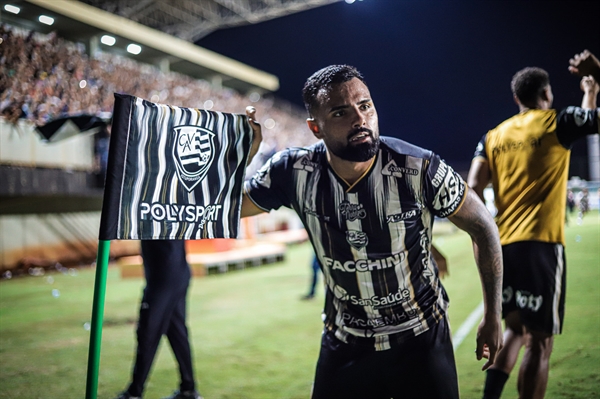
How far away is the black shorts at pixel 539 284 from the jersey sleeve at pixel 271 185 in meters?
1.44

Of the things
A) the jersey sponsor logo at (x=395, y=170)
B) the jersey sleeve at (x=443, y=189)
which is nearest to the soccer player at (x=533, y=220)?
the jersey sleeve at (x=443, y=189)

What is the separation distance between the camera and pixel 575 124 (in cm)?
284

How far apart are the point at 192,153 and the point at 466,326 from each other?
12.8 feet

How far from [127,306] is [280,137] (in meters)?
9.77

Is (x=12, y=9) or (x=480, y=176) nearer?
(x=480, y=176)

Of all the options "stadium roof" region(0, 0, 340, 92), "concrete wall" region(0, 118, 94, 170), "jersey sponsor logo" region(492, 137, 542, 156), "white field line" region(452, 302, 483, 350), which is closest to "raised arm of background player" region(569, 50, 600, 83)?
"jersey sponsor logo" region(492, 137, 542, 156)

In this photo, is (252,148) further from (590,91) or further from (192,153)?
(590,91)

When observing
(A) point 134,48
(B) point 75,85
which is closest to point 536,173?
(B) point 75,85

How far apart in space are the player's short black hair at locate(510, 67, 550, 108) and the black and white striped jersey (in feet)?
4.39

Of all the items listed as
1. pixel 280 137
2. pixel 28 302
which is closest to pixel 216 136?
pixel 28 302

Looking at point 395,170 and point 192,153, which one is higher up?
point 192,153

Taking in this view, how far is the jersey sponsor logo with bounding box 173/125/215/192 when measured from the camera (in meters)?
2.38

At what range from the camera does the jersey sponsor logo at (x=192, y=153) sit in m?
2.38

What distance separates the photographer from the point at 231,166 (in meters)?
2.52
